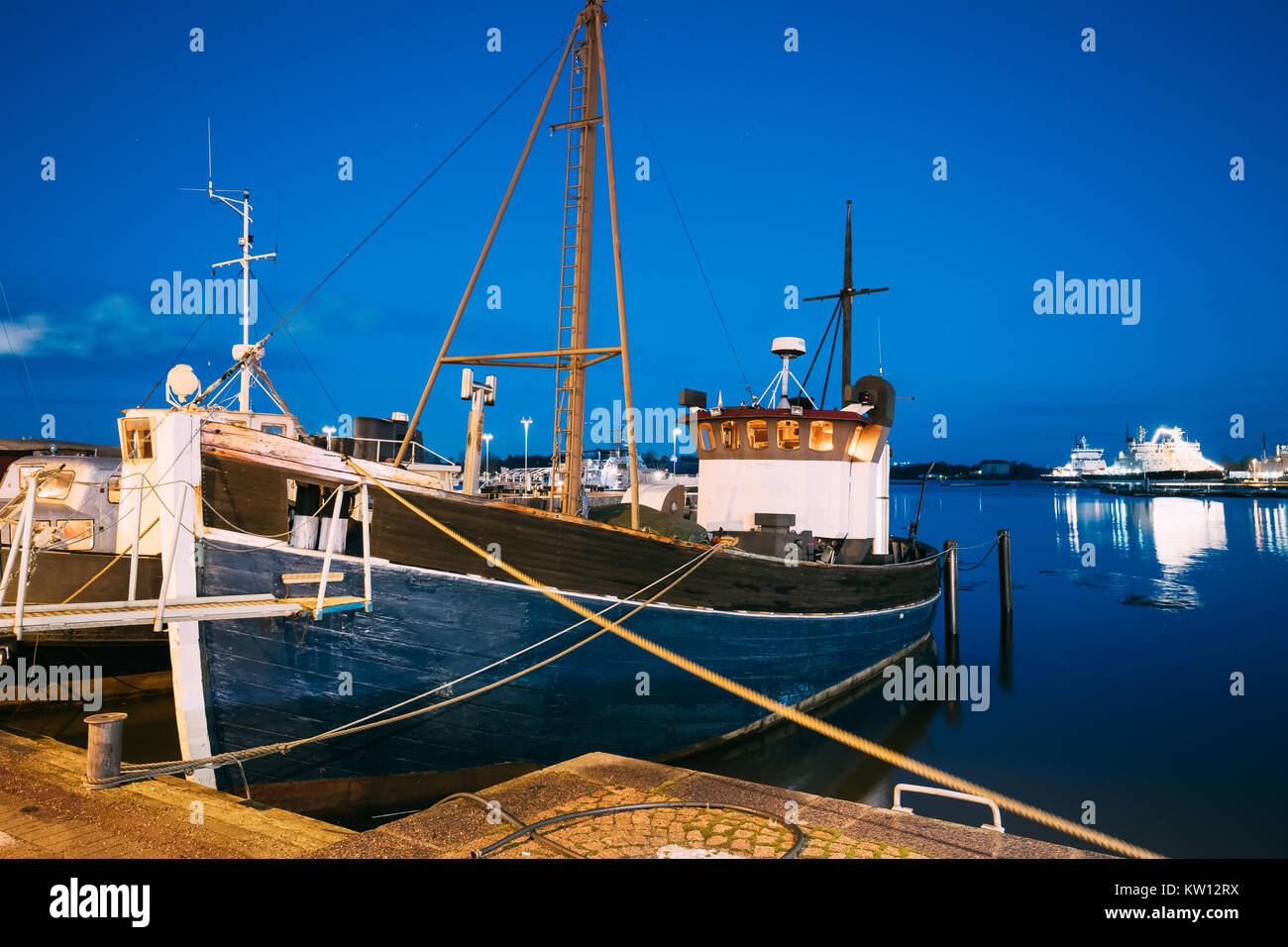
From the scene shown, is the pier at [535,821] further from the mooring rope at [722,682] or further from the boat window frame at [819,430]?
the boat window frame at [819,430]

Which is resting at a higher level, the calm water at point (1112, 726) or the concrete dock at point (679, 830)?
the concrete dock at point (679, 830)

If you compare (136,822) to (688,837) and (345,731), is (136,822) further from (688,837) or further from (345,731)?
(688,837)

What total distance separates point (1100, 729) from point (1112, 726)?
41 centimetres

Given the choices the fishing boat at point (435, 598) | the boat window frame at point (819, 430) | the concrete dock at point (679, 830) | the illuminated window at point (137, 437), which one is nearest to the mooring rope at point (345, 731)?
the fishing boat at point (435, 598)

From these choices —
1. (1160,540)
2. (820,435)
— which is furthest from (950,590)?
(1160,540)

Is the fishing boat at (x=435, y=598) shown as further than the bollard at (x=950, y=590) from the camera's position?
No

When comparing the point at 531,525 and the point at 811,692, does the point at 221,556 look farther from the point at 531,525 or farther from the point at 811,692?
the point at 811,692

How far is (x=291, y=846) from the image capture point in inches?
235

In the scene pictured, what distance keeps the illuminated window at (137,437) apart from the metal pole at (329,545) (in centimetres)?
207

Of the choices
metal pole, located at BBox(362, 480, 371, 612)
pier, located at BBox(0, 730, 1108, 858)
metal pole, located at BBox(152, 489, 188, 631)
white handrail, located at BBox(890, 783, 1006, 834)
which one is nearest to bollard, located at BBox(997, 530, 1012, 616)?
white handrail, located at BBox(890, 783, 1006, 834)

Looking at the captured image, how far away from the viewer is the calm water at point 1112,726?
11.7m

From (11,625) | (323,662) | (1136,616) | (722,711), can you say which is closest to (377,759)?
(323,662)

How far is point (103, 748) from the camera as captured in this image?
683 centimetres
